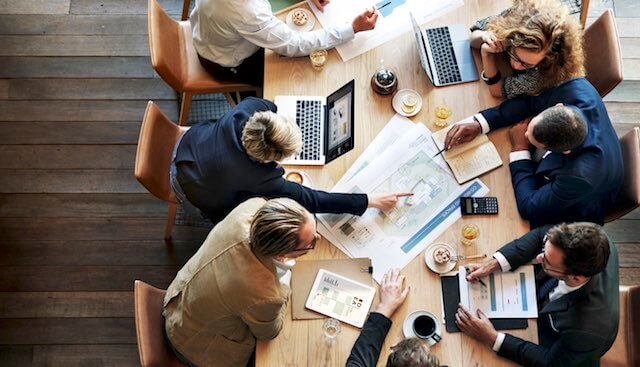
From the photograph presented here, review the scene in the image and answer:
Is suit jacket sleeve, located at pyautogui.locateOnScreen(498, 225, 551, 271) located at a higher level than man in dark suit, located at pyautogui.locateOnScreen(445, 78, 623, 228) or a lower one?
lower

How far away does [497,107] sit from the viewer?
2752 millimetres

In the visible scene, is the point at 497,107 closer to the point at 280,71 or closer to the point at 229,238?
the point at 280,71

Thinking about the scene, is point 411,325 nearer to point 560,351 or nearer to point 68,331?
point 560,351

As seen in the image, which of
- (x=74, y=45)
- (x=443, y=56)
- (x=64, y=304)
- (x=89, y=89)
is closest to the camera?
(x=443, y=56)

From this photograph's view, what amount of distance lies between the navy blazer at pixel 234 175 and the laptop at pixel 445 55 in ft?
2.21

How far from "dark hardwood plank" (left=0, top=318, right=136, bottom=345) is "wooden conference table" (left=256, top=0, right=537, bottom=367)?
1250 millimetres

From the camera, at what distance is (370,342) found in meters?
2.36

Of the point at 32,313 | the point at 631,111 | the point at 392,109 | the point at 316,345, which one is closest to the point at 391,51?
the point at 392,109

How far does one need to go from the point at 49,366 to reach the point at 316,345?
164 cm

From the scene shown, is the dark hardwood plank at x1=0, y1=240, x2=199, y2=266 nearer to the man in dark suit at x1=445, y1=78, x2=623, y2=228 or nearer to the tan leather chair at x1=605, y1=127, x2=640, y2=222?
the man in dark suit at x1=445, y1=78, x2=623, y2=228

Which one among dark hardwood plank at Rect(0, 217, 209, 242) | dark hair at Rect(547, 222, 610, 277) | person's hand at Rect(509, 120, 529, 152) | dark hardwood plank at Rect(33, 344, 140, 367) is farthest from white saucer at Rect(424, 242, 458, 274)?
dark hardwood plank at Rect(33, 344, 140, 367)

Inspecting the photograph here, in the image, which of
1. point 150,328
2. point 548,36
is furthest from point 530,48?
point 150,328

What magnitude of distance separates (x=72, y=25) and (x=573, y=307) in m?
3.27

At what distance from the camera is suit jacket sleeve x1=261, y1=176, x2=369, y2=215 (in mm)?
2570
